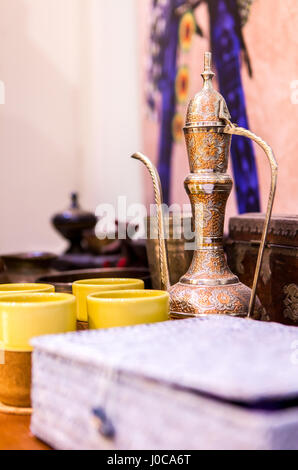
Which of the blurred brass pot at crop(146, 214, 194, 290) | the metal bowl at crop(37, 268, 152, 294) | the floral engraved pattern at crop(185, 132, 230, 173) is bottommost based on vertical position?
the metal bowl at crop(37, 268, 152, 294)

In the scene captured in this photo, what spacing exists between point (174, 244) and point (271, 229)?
0.17 m

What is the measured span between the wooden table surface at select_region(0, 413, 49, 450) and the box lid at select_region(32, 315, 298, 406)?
0.09m

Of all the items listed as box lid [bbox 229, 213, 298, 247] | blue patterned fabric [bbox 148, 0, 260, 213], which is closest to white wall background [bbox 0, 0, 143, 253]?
blue patterned fabric [bbox 148, 0, 260, 213]

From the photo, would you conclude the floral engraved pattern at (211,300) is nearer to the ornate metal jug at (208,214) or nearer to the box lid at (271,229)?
the ornate metal jug at (208,214)

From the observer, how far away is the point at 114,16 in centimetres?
282

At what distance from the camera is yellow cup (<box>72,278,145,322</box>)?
78 centimetres

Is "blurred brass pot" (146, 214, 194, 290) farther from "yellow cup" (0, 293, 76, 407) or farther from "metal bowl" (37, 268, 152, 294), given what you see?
"yellow cup" (0, 293, 76, 407)

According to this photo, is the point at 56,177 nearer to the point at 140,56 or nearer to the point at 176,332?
the point at 140,56

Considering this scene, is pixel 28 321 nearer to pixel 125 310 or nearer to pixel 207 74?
pixel 125 310

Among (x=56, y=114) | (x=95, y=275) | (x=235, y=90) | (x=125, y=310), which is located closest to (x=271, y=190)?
(x=125, y=310)

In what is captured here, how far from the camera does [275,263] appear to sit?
1.00 meters

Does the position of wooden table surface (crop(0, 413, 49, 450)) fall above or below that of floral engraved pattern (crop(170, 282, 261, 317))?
below

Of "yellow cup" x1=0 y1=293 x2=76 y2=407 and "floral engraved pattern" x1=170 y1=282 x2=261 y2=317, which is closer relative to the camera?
"yellow cup" x1=0 y1=293 x2=76 y2=407

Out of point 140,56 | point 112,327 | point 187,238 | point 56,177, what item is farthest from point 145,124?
point 112,327
